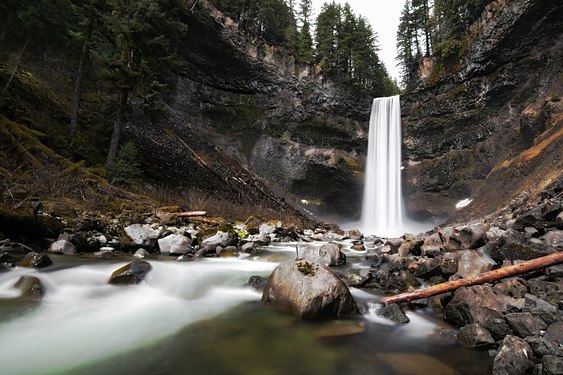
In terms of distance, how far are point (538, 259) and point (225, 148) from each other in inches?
1143

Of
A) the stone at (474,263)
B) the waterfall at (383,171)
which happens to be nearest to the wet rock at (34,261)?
the stone at (474,263)

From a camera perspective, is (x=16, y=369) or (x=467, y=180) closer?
(x=16, y=369)

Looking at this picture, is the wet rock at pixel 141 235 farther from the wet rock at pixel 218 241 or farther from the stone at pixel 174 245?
the wet rock at pixel 218 241

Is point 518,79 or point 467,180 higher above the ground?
point 518,79

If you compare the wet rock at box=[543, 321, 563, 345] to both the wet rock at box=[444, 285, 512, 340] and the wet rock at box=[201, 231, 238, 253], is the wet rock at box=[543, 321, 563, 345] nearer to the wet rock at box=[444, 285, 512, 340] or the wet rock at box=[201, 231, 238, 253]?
the wet rock at box=[444, 285, 512, 340]

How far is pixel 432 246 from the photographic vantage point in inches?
305

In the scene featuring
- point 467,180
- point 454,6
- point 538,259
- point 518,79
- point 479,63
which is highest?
point 454,6

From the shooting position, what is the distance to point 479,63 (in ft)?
89.1

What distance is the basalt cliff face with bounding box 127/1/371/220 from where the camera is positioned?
30.2 m

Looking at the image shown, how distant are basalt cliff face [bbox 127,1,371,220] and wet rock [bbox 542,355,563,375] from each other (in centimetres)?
2810

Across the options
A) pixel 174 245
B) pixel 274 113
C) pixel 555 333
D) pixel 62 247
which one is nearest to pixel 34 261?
pixel 62 247

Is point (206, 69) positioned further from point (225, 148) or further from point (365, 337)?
point (365, 337)

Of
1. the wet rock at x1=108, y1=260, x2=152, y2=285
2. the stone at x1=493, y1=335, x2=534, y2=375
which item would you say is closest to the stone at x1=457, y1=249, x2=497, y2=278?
the stone at x1=493, y1=335, x2=534, y2=375

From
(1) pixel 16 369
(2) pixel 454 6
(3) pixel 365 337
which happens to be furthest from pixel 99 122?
(2) pixel 454 6
